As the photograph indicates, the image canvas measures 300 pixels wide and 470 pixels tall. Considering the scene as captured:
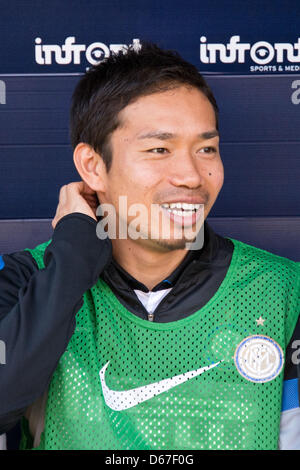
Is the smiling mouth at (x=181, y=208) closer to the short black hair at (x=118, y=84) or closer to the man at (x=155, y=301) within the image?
the man at (x=155, y=301)

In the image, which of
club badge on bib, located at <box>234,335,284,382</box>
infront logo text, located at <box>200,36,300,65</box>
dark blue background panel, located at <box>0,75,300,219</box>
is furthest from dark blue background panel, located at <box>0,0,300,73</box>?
club badge on bib, located at <box>234,335,284,382</box>

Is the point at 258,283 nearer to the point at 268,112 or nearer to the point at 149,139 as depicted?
the point at 149,139

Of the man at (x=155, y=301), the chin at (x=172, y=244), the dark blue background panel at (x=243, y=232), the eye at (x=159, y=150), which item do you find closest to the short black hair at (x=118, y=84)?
the man at (x=155, y=301)

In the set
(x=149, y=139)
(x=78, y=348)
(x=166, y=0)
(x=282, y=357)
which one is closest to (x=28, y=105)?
(x=166, y=0)

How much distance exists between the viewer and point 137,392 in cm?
146

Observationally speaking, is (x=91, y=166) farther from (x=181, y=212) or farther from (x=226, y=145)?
(x=226, y=145)

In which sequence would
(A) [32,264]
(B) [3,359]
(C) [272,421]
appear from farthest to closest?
(A) [32,264] < (C) [272,421] < (B) [3,359]

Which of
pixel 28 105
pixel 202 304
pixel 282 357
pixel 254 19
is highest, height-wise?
pixel 254 19

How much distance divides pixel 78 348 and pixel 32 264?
0.76ft

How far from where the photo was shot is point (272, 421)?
1441 millimetres

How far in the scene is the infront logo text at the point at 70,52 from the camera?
76.5 inches

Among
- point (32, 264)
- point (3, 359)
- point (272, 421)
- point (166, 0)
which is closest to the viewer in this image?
point (3, 359)

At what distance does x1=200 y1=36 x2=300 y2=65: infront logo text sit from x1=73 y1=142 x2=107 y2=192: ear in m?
0.56

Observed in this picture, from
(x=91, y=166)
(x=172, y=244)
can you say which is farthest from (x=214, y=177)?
(x=91, y=166)
